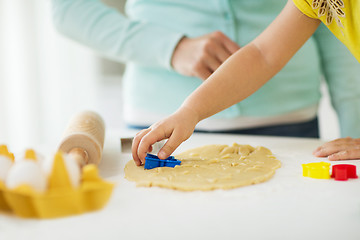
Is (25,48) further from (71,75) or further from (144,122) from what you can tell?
(144,122)

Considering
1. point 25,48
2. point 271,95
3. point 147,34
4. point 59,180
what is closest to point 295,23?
point 271,95

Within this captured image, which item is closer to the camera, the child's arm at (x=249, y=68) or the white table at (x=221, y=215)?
the white table at (x=221, y=215)

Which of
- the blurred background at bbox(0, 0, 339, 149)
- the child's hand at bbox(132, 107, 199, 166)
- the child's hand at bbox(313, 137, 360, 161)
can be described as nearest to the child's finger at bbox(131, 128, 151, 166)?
the child's hand at bbox(132, 107, 199, 166)

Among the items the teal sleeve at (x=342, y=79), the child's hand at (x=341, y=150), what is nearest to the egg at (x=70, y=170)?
the child's hand at (x=341, y=150)

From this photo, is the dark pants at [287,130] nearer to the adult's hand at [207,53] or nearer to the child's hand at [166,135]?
the adult's hand at [207,53]

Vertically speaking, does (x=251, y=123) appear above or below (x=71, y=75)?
below

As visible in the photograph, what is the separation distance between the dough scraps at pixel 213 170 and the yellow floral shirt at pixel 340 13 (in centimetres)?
27

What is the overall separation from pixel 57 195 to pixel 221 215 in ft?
0.60

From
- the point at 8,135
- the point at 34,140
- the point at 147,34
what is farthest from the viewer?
the point at 34,140

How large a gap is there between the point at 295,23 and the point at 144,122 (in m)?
0.49

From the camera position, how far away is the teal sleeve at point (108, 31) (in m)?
1.03

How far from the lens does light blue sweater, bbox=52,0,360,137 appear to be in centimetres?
102

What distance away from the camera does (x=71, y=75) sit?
7.33 feet

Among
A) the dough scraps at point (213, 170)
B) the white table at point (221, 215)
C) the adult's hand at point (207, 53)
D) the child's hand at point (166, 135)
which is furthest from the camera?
the adult's hand at point (207, 53)
